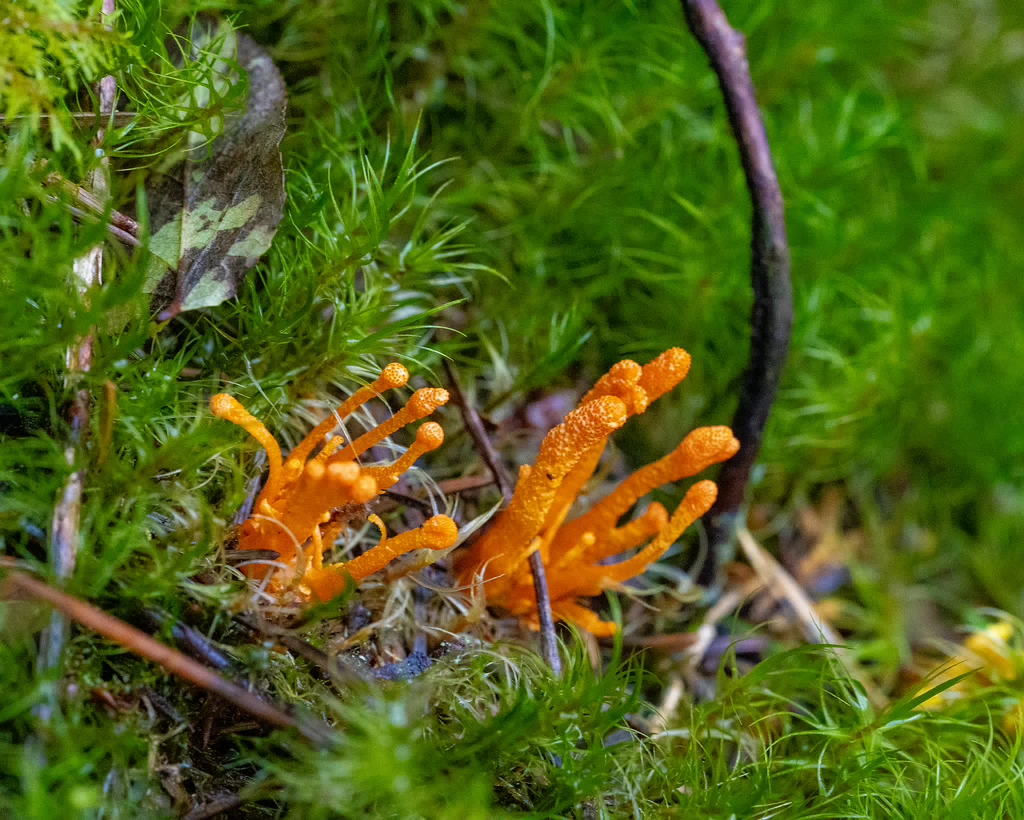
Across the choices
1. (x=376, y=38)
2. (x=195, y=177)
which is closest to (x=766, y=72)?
(x=376, y=38)

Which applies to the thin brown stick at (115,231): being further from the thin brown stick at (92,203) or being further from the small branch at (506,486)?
the small branch at (506,486)

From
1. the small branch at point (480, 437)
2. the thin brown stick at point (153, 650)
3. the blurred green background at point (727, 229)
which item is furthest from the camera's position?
the blurred green background at point (727, 229)

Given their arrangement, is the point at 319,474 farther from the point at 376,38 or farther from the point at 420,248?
the point at 376,38

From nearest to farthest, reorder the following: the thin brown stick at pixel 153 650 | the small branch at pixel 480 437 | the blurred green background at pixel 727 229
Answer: the thin brown stick at pixel 153 650
the small branch at pixel 480 437
the blurred green background at pixel 727 229

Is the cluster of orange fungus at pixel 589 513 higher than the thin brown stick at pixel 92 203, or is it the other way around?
the thin brown stick at pixel 92 203

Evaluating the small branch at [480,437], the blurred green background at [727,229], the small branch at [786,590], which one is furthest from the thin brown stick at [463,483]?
the small branch at [786,590]

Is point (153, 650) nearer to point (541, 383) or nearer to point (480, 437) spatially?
point (480, 437)

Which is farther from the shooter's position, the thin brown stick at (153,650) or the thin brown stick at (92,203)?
the thin brown stick at (92,203)

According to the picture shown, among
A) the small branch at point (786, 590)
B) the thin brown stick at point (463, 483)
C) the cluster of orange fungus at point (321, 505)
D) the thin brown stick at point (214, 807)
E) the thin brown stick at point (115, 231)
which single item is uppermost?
the thin brown stick at point (115, 231)
